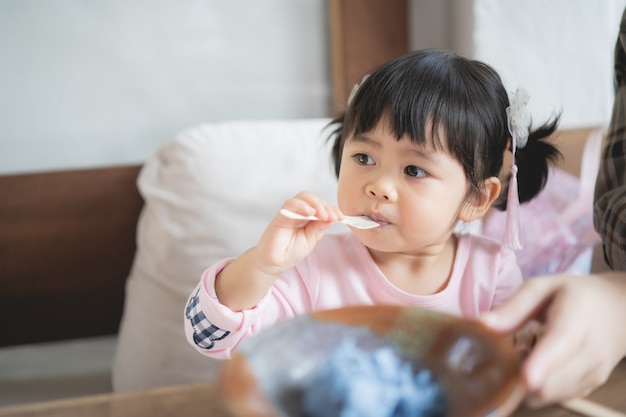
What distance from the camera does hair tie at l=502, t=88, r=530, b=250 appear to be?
3.11ft

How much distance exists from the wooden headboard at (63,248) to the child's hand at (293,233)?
915 mm

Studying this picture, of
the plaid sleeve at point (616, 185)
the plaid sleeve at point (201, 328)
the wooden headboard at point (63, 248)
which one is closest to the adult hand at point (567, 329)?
the plaid sleeve at point (616, 185)

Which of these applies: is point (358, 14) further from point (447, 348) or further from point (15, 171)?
point (447, 348)

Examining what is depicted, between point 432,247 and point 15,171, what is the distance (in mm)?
1288

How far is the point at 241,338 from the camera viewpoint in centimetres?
88


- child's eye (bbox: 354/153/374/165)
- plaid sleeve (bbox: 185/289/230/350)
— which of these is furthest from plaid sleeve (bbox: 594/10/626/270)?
plaid sleeve (bbox: 185/289/230/350)

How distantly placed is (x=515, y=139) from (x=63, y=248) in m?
1.15

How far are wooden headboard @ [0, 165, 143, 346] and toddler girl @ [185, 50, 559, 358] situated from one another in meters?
0.78

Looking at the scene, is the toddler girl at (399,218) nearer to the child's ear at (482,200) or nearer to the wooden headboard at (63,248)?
the child's ear at (482,200)

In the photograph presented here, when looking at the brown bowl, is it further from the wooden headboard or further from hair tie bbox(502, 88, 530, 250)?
the wooden headboard

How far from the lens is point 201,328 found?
2.85 ft

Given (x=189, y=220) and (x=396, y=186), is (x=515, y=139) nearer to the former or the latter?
(x=396, y=186)

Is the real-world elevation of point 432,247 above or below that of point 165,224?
above

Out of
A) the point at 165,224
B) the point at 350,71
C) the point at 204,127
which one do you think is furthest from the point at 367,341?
the point at 350,71
